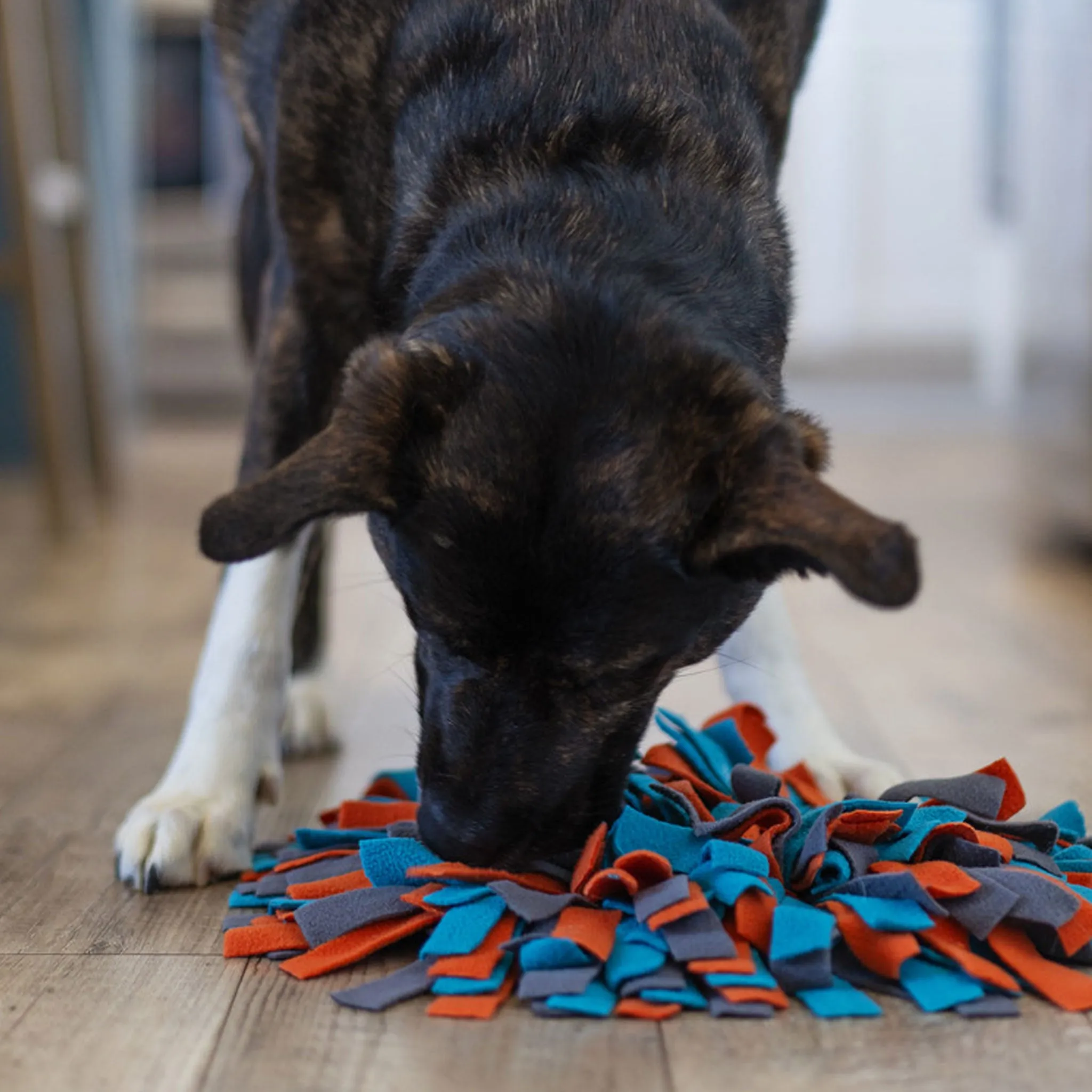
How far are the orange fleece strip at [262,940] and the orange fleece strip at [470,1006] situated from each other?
0.20m

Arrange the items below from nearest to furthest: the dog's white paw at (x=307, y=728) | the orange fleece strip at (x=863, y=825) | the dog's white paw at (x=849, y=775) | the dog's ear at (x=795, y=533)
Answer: the dog's ear at (x=795, y=533) < the orange fleece strip at (x=863, y=825) < the dog's white paw at (x=849, y=775) < the dog's white paw at (x=307, y=728)

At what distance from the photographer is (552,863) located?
4.60 ft

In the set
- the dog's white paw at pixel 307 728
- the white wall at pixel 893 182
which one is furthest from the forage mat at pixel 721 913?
the white wall at pixel 893 182

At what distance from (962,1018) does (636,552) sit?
47 centimetres

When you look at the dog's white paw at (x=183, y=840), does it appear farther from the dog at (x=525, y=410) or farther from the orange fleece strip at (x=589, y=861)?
the orange fleece strip at (x=589, y=861)

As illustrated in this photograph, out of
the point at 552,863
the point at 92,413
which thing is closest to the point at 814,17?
the point at 552,863

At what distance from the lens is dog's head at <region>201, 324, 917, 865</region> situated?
125cm

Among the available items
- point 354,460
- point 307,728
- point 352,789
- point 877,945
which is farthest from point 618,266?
point 307,728

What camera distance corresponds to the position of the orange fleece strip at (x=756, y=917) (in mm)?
1302

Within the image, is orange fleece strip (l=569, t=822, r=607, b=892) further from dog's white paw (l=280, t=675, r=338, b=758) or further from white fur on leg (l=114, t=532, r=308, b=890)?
dog's white paw (l=280, t=675, r=338, b=758)

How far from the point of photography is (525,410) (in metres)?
1.27

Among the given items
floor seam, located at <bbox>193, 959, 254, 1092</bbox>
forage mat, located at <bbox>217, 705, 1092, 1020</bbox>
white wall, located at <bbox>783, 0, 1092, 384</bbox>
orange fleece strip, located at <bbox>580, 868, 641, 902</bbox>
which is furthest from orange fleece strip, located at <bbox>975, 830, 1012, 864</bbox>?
white wall, located at <bbox>783, 0, 1092, 384</bbox>

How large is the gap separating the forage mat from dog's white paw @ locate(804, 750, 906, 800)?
0.17 meters

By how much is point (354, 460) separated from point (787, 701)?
0.80m
